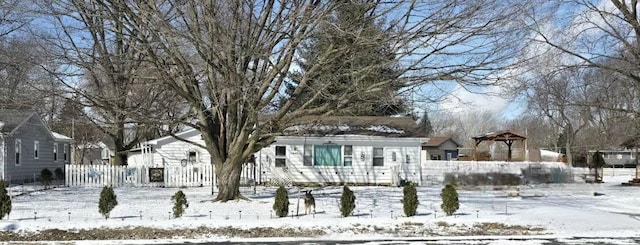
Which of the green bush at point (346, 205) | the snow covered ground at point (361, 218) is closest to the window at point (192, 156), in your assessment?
the snow covered ground at point (361, 218)

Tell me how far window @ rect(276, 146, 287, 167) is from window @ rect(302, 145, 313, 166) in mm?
909

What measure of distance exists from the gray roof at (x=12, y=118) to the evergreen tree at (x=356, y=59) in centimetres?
1927

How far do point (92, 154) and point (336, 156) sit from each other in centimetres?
4608

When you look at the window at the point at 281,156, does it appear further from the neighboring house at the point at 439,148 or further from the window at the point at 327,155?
the neighboring house at the point at 439,148

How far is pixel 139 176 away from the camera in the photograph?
28234 mm

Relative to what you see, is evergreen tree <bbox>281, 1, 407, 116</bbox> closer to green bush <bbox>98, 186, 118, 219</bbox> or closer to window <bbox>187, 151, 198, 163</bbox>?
green bush <bbox>98, 186, 118, 219</bbox>

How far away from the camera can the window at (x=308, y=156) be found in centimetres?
2931

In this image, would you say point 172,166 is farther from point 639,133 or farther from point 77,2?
point 639,133

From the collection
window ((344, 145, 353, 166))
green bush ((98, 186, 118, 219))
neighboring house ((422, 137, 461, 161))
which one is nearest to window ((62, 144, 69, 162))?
window ((344, 145, 353, 166))

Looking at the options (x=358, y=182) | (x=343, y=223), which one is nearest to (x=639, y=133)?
(x=358, y=182)

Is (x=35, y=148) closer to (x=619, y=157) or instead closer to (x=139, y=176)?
(x=139, y=176)

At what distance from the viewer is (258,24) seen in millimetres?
16344

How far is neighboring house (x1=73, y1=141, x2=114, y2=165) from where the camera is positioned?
54.8m

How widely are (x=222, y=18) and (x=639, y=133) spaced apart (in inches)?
893
